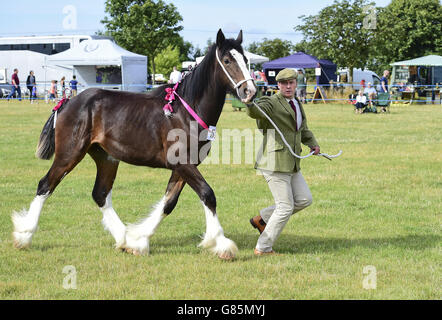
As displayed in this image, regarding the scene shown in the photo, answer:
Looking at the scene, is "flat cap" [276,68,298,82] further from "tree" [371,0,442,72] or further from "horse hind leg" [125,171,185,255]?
"tree" [371,0,442,72]

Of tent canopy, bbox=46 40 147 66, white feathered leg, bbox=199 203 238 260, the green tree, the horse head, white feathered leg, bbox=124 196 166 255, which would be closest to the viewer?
the horse head

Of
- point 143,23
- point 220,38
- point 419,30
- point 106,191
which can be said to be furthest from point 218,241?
point 419,30

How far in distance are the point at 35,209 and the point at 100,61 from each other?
3080 cm

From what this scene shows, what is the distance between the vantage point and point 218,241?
572 centimetres

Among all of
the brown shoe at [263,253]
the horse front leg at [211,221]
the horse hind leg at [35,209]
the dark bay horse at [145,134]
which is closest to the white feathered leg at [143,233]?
the dark bay horse at [145,134]

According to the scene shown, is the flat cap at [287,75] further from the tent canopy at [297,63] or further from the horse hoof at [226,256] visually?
the tent canopy at [297,63]

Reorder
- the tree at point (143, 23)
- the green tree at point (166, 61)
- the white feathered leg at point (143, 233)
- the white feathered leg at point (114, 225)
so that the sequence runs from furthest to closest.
Answer: the green tree at point (166, 61) < the tree at point (143, 23) < the white feathered leg at point (114, 225) < the white feathered leg at point (143, 233)

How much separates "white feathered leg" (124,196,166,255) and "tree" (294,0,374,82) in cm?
3591

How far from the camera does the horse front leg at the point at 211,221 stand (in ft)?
18.7

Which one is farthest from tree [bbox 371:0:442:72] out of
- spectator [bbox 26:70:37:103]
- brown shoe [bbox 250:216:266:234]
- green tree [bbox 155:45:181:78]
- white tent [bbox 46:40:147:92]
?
brown shoe [bbox 250:216:266:234]

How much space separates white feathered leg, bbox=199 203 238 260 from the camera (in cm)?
568

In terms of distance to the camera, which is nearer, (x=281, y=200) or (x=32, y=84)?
(x=281, y=200)

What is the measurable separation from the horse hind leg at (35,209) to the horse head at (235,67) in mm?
1963

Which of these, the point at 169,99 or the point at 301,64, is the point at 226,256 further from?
the point at 301,64
